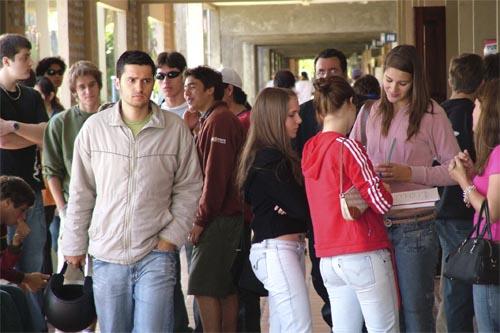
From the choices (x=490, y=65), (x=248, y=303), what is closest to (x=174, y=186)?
(x=248, y=303)

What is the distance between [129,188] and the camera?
420cm

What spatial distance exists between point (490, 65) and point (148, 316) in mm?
2522

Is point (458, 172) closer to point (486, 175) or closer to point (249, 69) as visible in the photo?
point (486, 175)

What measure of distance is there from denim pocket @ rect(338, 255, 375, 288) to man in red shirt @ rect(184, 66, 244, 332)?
1.52 meters

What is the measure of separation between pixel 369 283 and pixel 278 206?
26.2 inches

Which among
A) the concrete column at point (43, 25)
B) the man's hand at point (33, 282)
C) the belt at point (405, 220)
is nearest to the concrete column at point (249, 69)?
the concrete column at point (43, 25)

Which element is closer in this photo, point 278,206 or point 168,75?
point 278,206

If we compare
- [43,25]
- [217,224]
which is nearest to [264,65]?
[43,25]

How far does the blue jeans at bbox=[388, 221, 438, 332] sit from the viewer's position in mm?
4270

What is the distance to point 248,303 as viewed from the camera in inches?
223

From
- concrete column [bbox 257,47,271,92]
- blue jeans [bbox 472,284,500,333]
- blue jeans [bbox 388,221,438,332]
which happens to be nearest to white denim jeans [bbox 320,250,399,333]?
blue jeans [bbox 388,221,438,332]

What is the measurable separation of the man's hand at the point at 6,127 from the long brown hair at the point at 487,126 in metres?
2.79

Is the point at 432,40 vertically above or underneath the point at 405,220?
above

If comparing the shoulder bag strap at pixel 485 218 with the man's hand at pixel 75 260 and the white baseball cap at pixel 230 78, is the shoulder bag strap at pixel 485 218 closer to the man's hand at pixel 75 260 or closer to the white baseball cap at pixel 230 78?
the man's hand at pixel 75 260
